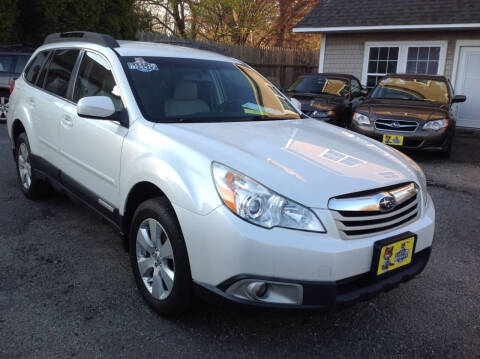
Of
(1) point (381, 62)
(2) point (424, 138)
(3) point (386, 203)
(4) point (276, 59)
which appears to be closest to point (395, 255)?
(3) point (386, 203)

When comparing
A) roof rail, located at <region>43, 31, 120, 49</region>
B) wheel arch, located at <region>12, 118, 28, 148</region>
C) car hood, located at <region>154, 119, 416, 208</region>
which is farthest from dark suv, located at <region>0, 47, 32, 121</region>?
car hood, located at <region>154, 119, 416, 208</region>

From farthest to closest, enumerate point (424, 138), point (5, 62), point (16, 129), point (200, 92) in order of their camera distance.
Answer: point (5, 62) < point (424, 138) < point (16, 129) < point (200, 92)

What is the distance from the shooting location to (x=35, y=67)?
16.0 feet

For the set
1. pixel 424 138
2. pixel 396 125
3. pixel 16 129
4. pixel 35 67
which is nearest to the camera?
pixel 35 67

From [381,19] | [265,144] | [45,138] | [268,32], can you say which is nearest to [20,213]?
[45,138]

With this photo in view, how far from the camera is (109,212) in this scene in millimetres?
3299

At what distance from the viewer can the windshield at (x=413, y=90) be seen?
28.4 ft

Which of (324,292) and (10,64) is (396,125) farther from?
(10,64)

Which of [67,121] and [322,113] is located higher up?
[67,121]

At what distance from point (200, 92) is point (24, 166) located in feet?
8.43

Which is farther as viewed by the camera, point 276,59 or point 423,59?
point 276,59

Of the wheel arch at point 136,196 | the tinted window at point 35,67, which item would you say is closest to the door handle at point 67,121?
the wheel arch at point 136,196

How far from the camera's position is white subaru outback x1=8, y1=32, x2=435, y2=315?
224 cm

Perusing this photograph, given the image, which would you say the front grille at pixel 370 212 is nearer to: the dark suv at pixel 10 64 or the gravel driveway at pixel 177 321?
the gravel driveway at pixel 177 321
